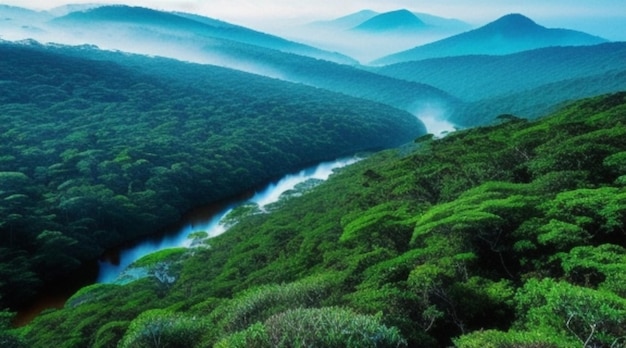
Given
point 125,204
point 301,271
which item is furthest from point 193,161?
point 301,271

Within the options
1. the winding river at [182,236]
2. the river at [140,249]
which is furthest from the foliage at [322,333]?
the winding river at [182,236]

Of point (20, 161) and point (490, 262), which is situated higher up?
point (490, 262)

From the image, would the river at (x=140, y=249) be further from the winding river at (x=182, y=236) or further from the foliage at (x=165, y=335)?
the foliage at (x=165, y=335)

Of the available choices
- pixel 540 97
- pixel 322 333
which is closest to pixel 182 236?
pixel 322 333

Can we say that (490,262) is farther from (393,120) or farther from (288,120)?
(393,120)

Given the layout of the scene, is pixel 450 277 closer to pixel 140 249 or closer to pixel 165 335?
pixel 165 335

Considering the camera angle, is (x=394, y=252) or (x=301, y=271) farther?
(x=301, y=271)

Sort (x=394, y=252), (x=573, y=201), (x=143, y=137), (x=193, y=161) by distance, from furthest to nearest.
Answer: (x=143, y=137) → (x=193, y=161) → (x=394, y=252) → (x=573, y=201)
